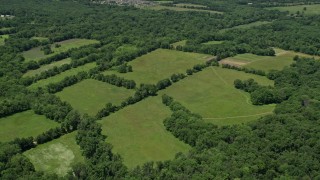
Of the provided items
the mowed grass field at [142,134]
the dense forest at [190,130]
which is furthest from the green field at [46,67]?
the mowed grass field at [142,134]

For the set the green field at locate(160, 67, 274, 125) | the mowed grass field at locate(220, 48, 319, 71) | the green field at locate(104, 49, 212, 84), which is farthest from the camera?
the mowed grass field at locate(220, 48, 319, 71)

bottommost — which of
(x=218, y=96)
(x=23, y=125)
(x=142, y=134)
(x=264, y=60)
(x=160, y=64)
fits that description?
(x=142, y=134)

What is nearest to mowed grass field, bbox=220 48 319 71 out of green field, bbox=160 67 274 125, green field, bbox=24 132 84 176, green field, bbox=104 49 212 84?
green field, bbox=160 67 274 125

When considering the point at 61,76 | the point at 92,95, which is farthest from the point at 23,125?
the point at 61,76

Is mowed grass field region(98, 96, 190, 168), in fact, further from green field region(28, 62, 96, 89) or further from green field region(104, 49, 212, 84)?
green field region(28, 62, 96, 89)

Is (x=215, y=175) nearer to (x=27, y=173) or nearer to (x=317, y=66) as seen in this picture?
(x=27, y=173)

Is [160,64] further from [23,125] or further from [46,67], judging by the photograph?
[23,125]
